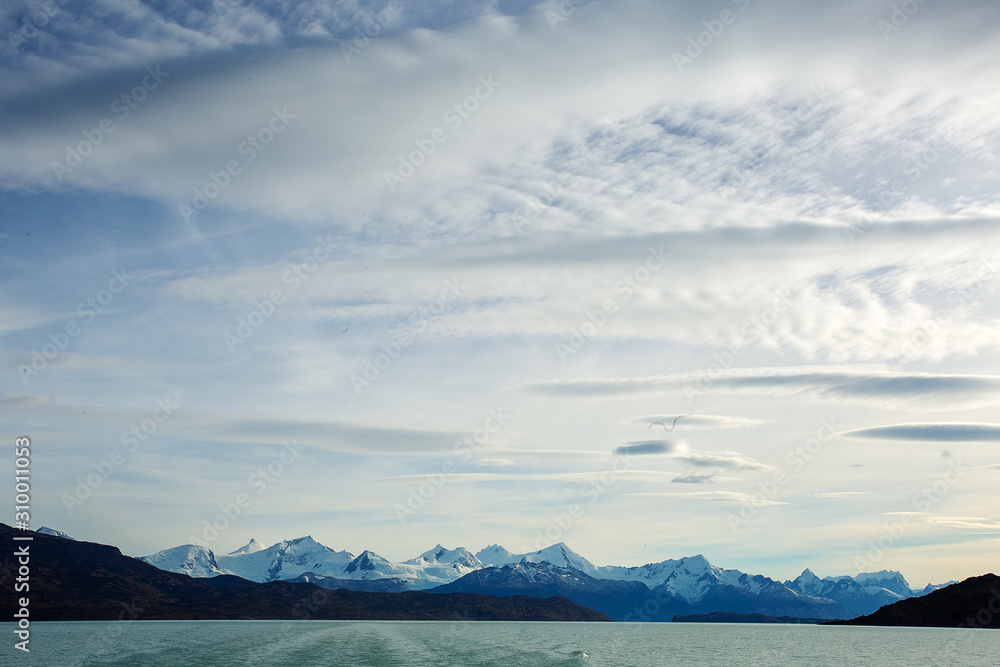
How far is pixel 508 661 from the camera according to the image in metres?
173

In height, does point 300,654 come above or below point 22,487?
below

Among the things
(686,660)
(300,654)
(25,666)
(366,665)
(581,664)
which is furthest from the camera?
(686,660)

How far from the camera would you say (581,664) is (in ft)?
545

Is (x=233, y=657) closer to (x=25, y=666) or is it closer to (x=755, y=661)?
(x=25, y=666)

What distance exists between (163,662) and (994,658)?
655 feet

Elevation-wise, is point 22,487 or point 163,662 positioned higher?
point 22,487

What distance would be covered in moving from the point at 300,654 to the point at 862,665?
13663cm

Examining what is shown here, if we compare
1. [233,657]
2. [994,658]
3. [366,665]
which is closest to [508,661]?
[366,665]

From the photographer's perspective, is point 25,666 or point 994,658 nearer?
point 25,666

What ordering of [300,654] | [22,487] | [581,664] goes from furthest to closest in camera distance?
[300,654] → [581,664] → [22,487]

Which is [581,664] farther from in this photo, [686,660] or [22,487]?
[22,487]

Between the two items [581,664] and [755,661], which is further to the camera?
[755,661]

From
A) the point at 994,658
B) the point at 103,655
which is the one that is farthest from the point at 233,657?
the point at 994,658

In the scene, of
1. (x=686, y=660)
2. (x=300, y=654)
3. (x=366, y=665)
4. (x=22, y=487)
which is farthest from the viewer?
(x=686, y=660)
